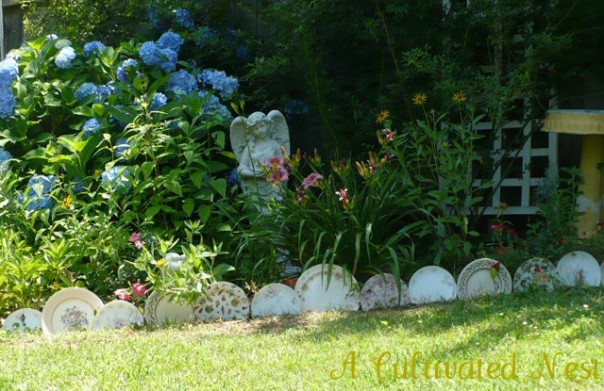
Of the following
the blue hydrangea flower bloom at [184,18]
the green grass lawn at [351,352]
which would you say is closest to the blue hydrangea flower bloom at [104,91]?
the blue hydrangea flower bloom at [184,18]

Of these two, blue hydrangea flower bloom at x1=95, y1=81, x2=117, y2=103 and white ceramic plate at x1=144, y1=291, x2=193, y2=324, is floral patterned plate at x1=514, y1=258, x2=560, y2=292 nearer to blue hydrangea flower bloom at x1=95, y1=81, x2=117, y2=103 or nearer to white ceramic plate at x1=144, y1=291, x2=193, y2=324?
white ceramic plate at x1=144, y1=291, x2=193, y2=324

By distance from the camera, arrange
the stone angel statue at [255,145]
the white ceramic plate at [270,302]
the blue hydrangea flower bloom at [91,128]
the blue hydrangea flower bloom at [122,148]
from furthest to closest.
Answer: the blue hydrangea flower bloom at [91,128] < the stone angel statue at [255,145] < the blue hydrangea flower bloom at [122,148] < the white ceramic plate at [270,302]

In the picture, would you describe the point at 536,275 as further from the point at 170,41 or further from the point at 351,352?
the point at 170,41

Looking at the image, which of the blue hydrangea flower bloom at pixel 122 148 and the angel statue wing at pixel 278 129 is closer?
the blue hydrangea flower bloom at pixel 122 148

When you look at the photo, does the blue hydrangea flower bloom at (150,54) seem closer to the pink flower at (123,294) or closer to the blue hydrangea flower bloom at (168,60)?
the blue hydrangea flower bloom at (168,60)

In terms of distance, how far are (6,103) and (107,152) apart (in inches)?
35.3

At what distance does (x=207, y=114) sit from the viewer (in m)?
6.19

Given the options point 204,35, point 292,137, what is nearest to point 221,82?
point 204,35

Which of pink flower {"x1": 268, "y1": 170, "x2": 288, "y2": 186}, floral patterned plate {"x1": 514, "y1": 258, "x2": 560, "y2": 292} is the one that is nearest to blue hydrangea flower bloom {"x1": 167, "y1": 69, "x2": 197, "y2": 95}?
pink flower {"x1": 268, "y1": 170, "x2": 288, "y2": 186}

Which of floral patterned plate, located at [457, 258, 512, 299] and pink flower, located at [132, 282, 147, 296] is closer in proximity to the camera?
pink flower, located at [132, 282, 147, 296]

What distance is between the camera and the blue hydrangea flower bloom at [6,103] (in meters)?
6.18

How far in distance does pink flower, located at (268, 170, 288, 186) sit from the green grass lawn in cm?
93

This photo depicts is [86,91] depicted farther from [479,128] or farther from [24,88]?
[479,128]

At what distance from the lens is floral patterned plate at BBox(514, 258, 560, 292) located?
493 centimetres
